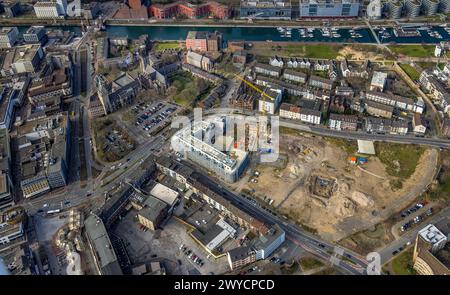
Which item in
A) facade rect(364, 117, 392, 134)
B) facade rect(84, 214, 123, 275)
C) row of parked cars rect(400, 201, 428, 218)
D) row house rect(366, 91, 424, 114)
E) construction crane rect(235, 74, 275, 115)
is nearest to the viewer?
facade rect(84, 214, 123, 275)

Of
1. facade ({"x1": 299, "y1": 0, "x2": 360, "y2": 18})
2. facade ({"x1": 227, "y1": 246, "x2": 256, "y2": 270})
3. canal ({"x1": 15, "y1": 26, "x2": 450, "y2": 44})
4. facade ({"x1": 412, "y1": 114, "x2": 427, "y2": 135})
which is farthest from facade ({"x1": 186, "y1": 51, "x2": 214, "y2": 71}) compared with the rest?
facade ({"x1": 227, "y1": 246, "x2": 256, "y2": 270})

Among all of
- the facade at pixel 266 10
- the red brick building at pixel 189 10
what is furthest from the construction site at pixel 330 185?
the red brick building at pixel 189 10

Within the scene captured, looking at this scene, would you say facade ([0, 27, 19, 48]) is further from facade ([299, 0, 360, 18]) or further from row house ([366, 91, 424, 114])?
row house ([366, 91, 424, 114])

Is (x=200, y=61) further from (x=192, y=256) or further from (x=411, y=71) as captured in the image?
(x=192, y=256)

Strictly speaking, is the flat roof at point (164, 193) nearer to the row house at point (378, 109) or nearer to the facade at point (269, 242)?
the facade at point (269, 242)

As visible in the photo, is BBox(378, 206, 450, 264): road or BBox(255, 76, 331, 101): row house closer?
BBox(378, 206, 450, 264): road

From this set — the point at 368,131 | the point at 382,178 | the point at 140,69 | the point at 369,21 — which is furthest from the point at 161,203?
the point at 369,21
